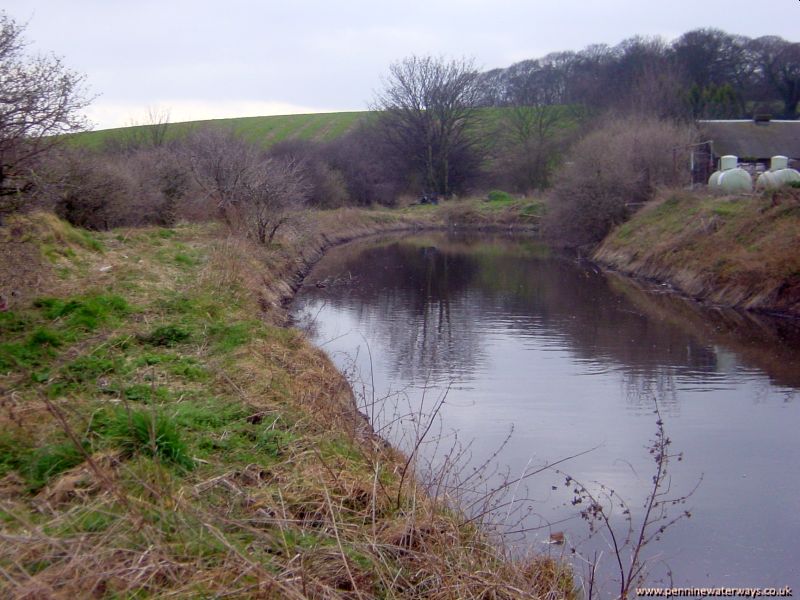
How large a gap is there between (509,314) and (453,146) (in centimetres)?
4409

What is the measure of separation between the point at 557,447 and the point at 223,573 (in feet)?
22.9

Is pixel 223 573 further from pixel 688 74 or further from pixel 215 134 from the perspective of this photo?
pixel 688 74

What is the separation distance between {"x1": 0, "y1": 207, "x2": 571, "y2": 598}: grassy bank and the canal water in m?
0.65

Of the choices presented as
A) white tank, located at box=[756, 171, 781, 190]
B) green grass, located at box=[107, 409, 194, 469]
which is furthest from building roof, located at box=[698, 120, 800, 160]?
green grass, located at box=[107, 409, 194, 469]

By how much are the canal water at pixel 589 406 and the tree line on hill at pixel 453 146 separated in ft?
16.6

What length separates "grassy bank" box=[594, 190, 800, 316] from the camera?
21.2 m

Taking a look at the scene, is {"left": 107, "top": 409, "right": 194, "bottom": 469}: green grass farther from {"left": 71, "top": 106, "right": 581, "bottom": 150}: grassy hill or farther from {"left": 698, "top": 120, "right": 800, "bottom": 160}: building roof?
{"left": 71, "top": 106, "right": 581, "bottom": 150}: grassy hill

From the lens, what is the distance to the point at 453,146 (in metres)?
64.0

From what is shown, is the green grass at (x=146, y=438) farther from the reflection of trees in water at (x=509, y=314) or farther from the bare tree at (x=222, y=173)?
the bare tree at (x=222, y=173)

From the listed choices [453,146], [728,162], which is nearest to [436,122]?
[453,146]

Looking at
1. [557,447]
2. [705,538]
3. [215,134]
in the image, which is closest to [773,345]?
[557,447]

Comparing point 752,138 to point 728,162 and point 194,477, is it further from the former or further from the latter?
point 194,477

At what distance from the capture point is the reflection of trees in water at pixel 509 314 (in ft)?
52.0

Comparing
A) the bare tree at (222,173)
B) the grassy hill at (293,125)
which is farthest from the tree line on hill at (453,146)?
the grassy hill at (293,125)
